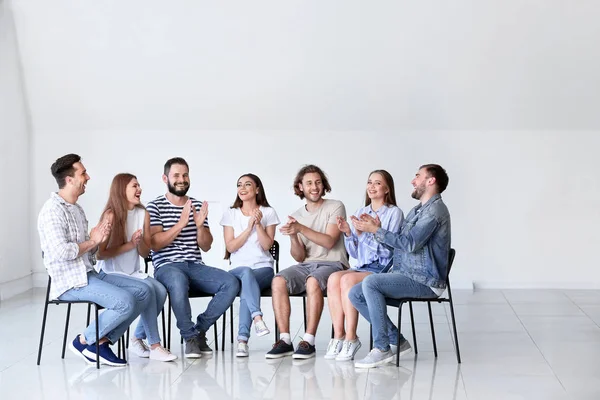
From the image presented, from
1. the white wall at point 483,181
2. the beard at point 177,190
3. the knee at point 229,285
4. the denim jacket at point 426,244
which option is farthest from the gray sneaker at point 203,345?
the white wall at point 483,181

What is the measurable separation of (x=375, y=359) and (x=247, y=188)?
131 centimetres

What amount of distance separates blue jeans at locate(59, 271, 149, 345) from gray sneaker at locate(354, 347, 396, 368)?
117cm

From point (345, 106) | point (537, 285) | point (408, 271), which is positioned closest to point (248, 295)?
point (408, 271)

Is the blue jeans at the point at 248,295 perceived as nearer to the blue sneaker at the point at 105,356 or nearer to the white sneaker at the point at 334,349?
the white sneaker at the point at 334,349

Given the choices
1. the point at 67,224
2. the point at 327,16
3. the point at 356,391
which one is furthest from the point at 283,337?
the point at 327,16

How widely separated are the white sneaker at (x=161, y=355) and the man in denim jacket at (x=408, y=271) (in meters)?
0.99

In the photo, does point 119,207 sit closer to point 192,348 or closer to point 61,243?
point 61,243

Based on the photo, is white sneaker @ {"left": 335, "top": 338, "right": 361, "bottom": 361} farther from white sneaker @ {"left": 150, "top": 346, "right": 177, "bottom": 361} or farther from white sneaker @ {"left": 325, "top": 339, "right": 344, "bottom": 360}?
white sneaker @ {"left": 150, "top": 346, "right": 177, "bottom": 361}

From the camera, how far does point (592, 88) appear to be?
767 cm

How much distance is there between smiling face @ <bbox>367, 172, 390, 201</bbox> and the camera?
4914mm

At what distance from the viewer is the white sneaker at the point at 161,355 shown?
15.4ft

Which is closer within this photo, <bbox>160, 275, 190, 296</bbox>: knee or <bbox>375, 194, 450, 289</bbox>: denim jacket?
<bbox>375, 194, 450, 289</bbox>: denim jacket

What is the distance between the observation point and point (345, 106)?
26.1ft

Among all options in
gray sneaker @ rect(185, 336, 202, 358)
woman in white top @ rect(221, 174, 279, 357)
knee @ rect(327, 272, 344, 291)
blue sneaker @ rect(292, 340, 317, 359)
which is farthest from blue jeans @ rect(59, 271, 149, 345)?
knee @ rect(327, 272, 344, 291)
